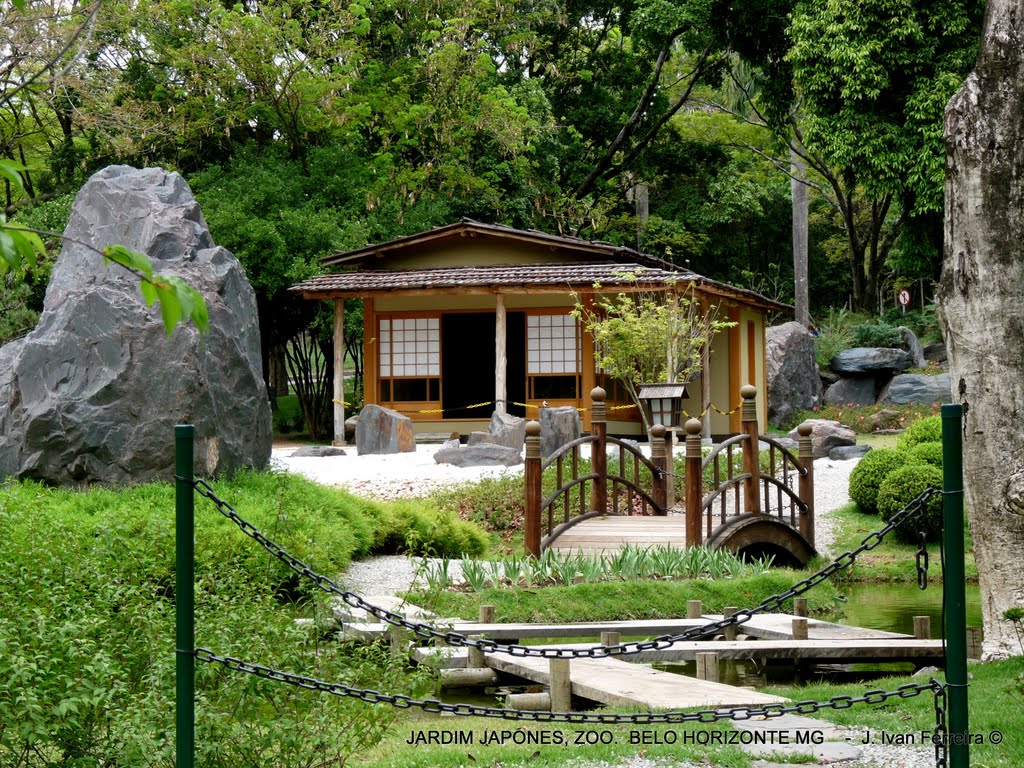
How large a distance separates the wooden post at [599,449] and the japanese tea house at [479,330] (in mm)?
9566

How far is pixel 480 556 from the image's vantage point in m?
13.2

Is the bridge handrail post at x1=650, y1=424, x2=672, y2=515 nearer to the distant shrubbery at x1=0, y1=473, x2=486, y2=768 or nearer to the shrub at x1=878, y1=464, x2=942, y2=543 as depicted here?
the shrub at x1=878, y1=464, x2=942, y2=543

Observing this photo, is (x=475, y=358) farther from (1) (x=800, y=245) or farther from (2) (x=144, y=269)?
(2) (x=144, y=269)

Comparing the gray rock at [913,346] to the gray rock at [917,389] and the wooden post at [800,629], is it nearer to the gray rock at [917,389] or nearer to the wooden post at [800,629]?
the gray rock at [917,389]

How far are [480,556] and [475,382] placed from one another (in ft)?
39.8

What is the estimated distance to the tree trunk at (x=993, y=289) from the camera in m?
7.25

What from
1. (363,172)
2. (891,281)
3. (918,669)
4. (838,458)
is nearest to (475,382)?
(363,172)

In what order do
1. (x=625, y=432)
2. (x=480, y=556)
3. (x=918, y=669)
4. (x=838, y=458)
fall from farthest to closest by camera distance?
(x=625, y=432) → (x=838, y=458) → (x=480, y=556) → (x=918, y=669)

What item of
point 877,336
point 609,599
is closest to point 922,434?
point 609,599

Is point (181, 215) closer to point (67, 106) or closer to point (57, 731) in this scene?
point (57, 731)

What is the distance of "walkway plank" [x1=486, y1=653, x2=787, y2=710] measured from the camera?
6.43 metres

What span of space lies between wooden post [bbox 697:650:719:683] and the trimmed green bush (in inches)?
341

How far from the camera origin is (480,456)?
18.3m

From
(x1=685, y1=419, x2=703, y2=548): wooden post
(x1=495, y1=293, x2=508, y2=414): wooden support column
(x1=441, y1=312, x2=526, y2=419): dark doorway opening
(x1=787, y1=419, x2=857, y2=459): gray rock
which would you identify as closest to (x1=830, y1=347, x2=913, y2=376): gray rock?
(x1=787, y1=419, x2=857, y2=459): gray rock
